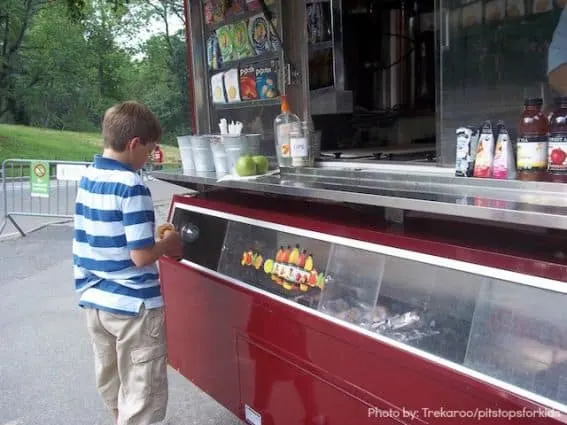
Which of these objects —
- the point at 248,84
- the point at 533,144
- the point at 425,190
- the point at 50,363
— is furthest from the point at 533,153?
the point at 50,363

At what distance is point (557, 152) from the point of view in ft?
4.85

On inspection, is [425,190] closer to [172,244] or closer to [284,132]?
[284,132]

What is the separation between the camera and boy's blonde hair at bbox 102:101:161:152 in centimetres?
213

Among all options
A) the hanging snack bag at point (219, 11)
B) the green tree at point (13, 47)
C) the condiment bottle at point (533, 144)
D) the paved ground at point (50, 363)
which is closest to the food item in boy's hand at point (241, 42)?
the hanging snack bag at point (219, 11)

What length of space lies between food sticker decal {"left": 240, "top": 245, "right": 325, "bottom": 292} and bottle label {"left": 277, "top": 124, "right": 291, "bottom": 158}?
0.47 metres

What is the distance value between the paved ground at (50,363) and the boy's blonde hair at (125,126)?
65.0 inches

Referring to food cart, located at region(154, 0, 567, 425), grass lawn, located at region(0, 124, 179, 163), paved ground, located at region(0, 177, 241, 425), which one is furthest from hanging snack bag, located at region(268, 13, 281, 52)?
grass lawn, located at region(0, 124, 179, 163)

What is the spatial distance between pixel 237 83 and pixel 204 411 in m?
1.85

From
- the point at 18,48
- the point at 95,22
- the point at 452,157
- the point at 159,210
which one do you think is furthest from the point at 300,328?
the point at 95,22

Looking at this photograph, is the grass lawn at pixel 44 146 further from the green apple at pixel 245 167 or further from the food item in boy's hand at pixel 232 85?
the green apple at pixel 245 167

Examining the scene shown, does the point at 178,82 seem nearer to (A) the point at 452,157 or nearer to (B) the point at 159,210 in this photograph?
(B) the point at 159,210

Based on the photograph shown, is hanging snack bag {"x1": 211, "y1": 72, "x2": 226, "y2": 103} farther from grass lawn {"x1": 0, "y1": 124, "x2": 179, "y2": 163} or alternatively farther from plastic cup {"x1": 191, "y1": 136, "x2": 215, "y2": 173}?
grass lawn {"x1": 0, "y1": 124, "x2": 179, "y2": 163}

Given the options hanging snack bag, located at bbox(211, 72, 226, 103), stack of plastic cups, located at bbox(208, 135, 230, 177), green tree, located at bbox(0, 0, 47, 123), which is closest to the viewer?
stack of plastic cups, located at bbox(208, 135, 230, 177)

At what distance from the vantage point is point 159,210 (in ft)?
29.2
